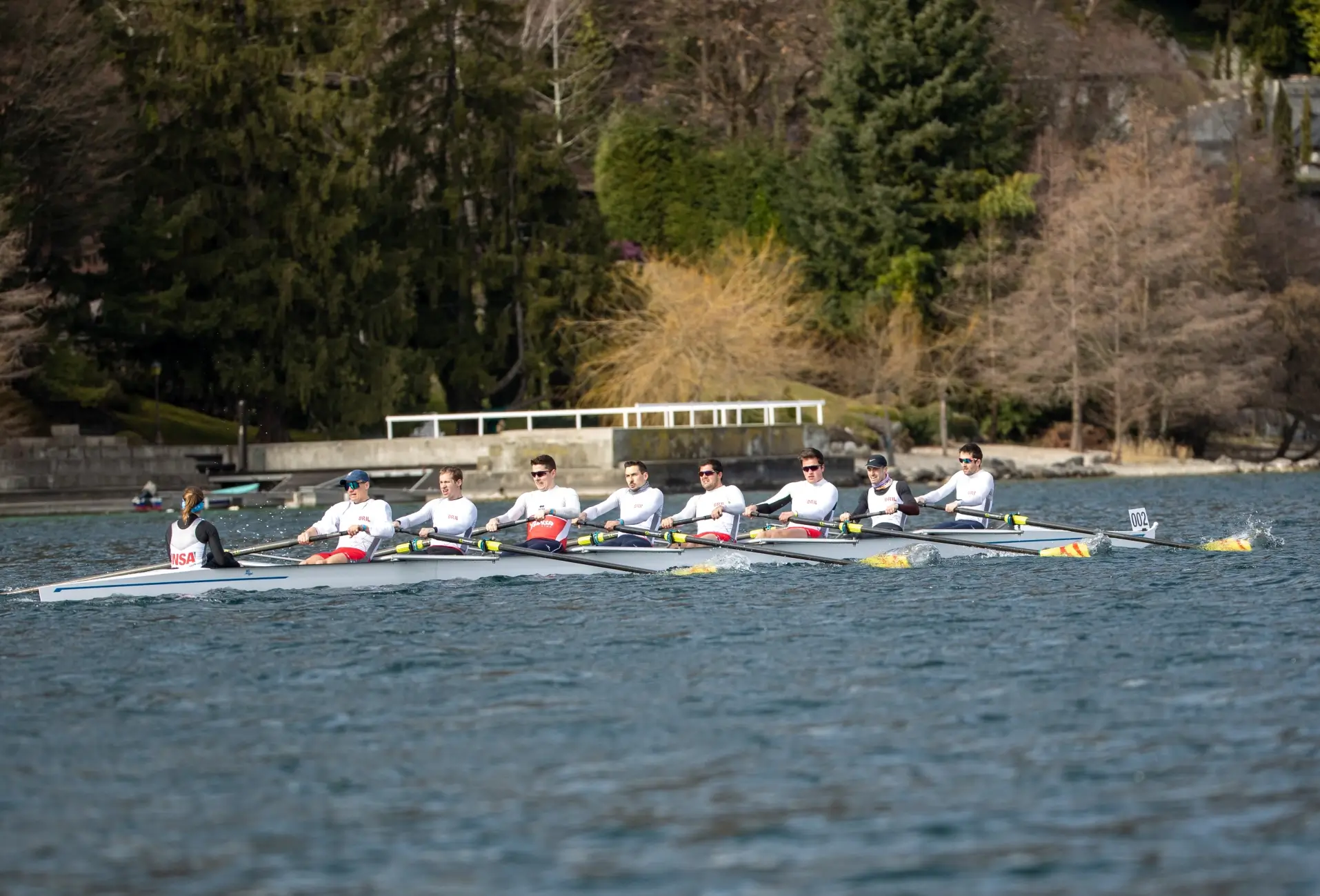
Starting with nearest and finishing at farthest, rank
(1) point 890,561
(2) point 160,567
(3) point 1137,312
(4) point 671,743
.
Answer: (4) point 671,743
(2) point 160,567
(1) point 890,561
(3) point 1137,312

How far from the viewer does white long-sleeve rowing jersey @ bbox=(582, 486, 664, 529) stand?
2323cm

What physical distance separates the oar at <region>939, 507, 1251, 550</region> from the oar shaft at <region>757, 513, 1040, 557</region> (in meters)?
0.36

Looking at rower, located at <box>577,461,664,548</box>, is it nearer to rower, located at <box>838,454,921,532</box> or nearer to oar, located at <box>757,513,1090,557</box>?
oar, located at <box>757,513,1090,557</box>

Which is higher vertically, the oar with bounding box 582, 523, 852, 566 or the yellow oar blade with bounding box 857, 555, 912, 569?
the oar with bounding box 582, 523, 852, 566

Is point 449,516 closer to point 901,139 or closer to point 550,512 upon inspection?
point 550,512

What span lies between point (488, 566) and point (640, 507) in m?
2.22

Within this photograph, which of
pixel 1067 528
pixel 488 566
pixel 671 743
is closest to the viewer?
pixel 671 743

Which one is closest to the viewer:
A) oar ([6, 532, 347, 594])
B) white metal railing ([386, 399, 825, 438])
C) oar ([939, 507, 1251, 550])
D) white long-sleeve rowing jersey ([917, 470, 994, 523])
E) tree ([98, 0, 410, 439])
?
oar ([6, 532, 347, 594])

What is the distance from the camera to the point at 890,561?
2362 cm

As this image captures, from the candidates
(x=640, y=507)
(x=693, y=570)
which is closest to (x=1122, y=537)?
(x=693, y=570)

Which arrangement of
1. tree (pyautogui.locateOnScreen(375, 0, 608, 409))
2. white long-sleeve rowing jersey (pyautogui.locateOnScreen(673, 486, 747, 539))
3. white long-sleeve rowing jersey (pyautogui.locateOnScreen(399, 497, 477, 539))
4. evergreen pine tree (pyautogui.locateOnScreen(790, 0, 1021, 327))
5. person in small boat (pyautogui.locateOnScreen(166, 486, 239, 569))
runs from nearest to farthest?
1. person in small boat (pyautogui.locateOnScreen(166, 486, 239, 569))
2. white long-sleeve rowing jersey (pyautogui.locateOnScreen(399, 497, 477, 539))
3. white long-sleeve rowing jersey (pyautogui.locateOnScreen(673, 486, 747, 539))
4. tree (pyautogui.locateOnScreen(375, 0, 608, 409))
5. evergreen pine tree (pyautogui.locateOnScreen(790, 0, 1021, 327))

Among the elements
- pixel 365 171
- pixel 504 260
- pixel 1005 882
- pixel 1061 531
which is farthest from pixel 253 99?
pixel 1005 882

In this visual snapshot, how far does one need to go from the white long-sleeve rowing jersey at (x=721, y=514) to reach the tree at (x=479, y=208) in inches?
1284

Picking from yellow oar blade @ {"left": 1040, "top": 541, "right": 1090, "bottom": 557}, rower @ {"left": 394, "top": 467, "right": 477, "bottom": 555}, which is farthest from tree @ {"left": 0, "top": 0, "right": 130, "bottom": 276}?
yellow oar blade @ {"left": 1040, "top": 541, "right": 1090, "bottom": 557}
